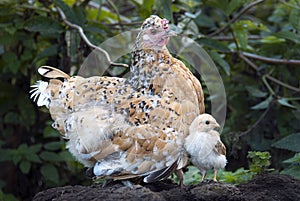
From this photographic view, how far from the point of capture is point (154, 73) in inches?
98.1

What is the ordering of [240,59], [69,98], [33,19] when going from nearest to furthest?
[69,98] → [33,19] → [240,59]

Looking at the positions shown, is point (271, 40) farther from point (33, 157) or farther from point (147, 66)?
point (147, 66)

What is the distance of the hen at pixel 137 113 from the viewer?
2355mm

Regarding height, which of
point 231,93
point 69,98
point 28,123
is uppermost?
point 69,98

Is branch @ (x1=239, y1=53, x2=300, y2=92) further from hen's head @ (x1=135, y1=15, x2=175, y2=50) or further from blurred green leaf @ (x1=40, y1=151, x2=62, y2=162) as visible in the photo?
hen's head @ (x1=135, y1=15, x2=175, y2=50)

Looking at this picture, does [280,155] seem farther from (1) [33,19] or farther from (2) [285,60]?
(1) [33,19]

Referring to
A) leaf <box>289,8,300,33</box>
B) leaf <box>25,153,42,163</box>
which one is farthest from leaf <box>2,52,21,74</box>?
leaf <box>289,8,300,33</box>

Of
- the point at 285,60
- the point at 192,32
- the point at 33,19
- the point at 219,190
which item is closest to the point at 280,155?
the point at 285,60

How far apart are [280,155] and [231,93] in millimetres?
684

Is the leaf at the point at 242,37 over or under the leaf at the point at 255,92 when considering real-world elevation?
over

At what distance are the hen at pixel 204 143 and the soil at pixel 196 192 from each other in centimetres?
9

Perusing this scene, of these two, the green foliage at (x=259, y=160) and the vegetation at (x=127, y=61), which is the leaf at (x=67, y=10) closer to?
the vegetation at (x=127, y=61)

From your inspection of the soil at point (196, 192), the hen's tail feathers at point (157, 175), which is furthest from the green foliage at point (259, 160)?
the hen's tail feathers at point (157, 175)

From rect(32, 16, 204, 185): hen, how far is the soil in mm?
84
